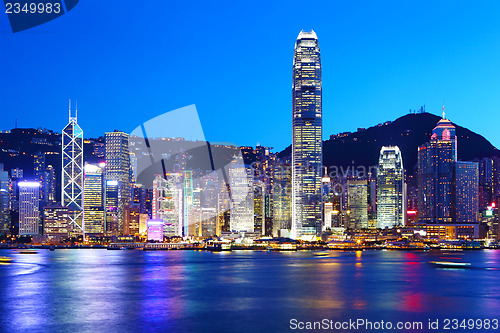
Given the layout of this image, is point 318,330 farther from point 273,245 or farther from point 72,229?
point 72,229

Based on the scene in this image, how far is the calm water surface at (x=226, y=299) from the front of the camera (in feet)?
123

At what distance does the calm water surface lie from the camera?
37.6 metres

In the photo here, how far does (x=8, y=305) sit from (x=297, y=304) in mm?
20634

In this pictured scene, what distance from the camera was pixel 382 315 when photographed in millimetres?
39625

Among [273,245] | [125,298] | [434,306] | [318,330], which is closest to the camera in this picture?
[318,330]

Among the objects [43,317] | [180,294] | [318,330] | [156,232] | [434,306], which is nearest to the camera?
[318,330]

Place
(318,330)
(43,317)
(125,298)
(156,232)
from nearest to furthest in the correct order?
1. (318,330)
2. (43,317)
3. (125,298)
4. (156,232)

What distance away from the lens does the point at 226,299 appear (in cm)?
4850

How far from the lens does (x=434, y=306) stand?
43.8 meters

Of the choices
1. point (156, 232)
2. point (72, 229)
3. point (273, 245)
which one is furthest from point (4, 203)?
point (273, 245)

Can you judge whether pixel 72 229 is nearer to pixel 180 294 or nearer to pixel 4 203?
pixel 4 203

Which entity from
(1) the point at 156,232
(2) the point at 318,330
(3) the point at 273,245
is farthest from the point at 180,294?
(1) the point at 156,232

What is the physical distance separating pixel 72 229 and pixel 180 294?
6104 inches

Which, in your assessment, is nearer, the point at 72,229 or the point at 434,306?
the point at 434,306
